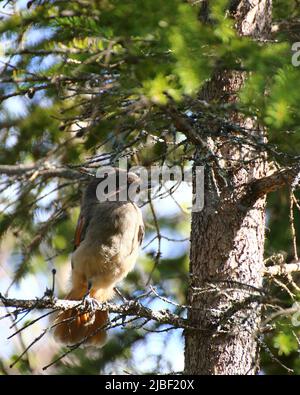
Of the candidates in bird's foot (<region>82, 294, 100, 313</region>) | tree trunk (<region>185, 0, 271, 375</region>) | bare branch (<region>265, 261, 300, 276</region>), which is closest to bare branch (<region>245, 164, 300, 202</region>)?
tree trunk (<region>185, 0, 271, 375</region>)

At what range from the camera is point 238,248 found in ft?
17.8

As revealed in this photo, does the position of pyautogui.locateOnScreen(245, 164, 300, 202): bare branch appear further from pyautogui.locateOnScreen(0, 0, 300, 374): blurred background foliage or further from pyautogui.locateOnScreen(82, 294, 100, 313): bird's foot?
pyautogui.locateOnScreen(82, 294, 100, 313): bird's foot

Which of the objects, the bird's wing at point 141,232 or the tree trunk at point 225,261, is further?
the bird's wing at point 141,232

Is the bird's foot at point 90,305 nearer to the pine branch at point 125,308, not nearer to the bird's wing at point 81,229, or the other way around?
the pine branch at point 125,308

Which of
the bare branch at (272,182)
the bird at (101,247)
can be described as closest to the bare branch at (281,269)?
the bare branch at (272,182)

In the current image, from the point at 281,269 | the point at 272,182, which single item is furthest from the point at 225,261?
the point at 272,182

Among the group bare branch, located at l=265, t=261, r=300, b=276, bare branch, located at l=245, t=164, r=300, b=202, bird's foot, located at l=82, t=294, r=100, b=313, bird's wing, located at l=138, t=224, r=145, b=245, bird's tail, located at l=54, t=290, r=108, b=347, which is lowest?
bird's foot, located at l=82, t=294, r=100, b=313

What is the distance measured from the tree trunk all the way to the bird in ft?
3.94

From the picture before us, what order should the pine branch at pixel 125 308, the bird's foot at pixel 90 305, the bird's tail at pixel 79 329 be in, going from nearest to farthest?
the pine branch at pixel 125 308 < the bird's foot at pixel 90 305 < the bird's tail at pixel 79 329

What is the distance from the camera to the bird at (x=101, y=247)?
6.62m

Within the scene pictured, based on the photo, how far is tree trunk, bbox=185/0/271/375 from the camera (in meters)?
5.25

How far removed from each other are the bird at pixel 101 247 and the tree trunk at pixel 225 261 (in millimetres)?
1200

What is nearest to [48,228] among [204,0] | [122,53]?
[204,0]
